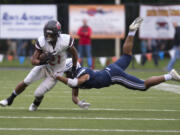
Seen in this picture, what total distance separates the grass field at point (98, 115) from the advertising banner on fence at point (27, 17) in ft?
27.1

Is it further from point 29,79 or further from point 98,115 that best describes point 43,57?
point 98,115

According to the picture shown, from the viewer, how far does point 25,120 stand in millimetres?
7832

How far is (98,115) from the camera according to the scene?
8.41m

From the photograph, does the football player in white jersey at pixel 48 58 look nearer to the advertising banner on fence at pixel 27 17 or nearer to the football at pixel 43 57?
the football at pixel 43 57

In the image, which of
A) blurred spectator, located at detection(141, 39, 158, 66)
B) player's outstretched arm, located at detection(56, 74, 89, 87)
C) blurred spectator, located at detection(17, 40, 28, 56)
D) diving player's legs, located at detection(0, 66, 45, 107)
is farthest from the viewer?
blurred spectator, located at detection(17, 40, 28, 56)

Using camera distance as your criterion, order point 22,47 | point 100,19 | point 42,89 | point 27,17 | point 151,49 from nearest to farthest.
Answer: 1. point 42,89
2. point 27,17
3. point 100,19
4. point 151,49
5. point 22,47

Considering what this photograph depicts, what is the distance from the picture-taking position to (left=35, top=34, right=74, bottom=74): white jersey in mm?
8703

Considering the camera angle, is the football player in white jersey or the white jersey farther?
the white jersey

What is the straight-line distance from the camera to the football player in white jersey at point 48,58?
8531 millimetres

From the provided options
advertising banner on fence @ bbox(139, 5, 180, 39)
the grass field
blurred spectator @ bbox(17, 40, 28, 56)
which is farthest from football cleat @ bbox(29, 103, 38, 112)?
blurred spectator @ bbox(17, 40, 28, 56)

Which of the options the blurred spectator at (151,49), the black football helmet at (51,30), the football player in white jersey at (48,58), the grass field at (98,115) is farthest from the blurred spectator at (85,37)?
the black football helmet at (51,30)

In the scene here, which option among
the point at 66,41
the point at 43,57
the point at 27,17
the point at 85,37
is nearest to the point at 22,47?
the point at 27,17

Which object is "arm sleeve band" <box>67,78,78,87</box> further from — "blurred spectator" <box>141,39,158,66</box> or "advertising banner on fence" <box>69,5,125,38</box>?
"blurred spectator" <box>141,39,158,66</box>

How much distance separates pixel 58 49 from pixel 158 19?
39.8 ft
